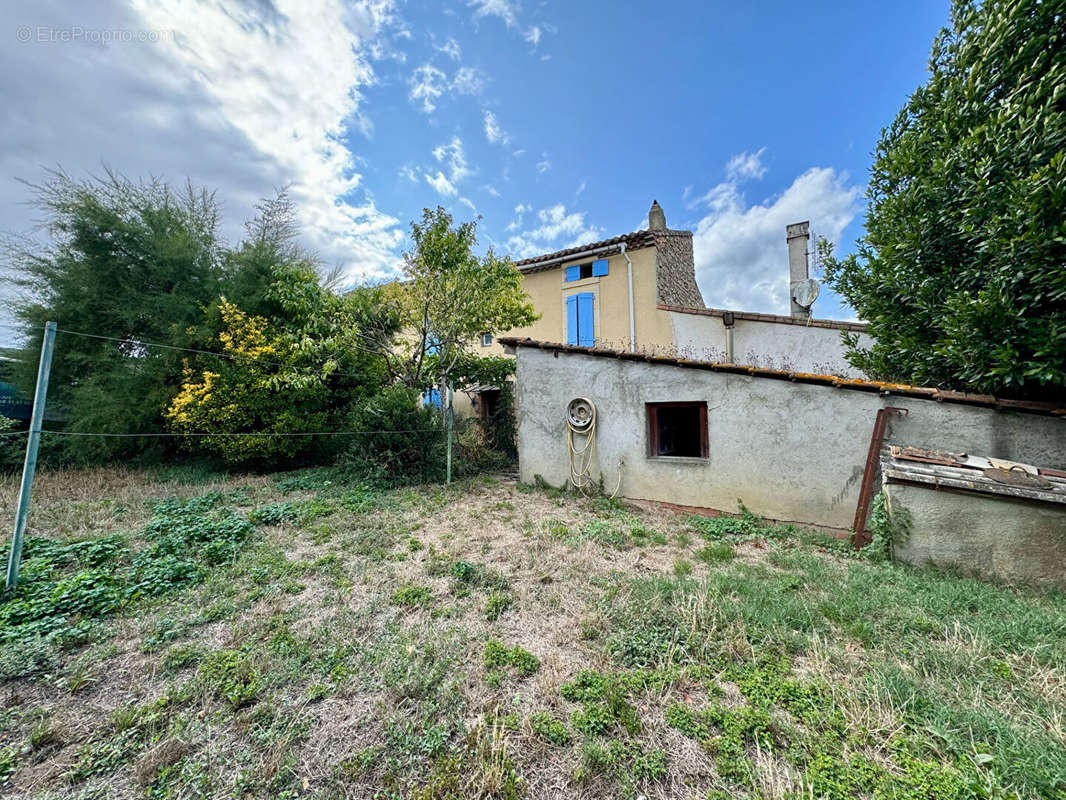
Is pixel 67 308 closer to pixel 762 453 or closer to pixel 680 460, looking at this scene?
pixel 680 460

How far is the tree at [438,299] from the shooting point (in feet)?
26.5

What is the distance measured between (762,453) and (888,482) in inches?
64.7

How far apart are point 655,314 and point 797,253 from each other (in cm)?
421

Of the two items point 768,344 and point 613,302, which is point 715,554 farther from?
point 613,302

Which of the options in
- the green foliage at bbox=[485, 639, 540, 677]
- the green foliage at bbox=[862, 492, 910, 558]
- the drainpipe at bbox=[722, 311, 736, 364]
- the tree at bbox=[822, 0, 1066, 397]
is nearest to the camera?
the green foliage at bbox=[485, 639, 540, 677]

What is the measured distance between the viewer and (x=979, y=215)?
387 centimetres

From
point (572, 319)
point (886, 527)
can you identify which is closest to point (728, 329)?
point (572, 319)

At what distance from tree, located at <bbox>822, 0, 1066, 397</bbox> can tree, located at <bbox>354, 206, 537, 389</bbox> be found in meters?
6.88

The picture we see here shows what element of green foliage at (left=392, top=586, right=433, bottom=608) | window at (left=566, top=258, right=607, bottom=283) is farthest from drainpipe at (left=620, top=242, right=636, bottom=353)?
green foliage at (left=392, top=586, right=433, bottom=608)

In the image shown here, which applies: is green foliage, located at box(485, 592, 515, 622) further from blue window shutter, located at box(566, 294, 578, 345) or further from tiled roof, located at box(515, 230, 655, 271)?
tiled roof, located at box(515, 230, 655, 271)

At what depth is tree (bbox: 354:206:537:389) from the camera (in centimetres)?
807

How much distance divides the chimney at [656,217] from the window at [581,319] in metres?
3.61

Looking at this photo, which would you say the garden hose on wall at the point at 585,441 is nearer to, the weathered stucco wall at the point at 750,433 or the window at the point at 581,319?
the weathered stucco wall at the point at 750,433

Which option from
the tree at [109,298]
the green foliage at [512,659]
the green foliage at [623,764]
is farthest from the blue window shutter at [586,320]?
the green foliage at [623,764]
